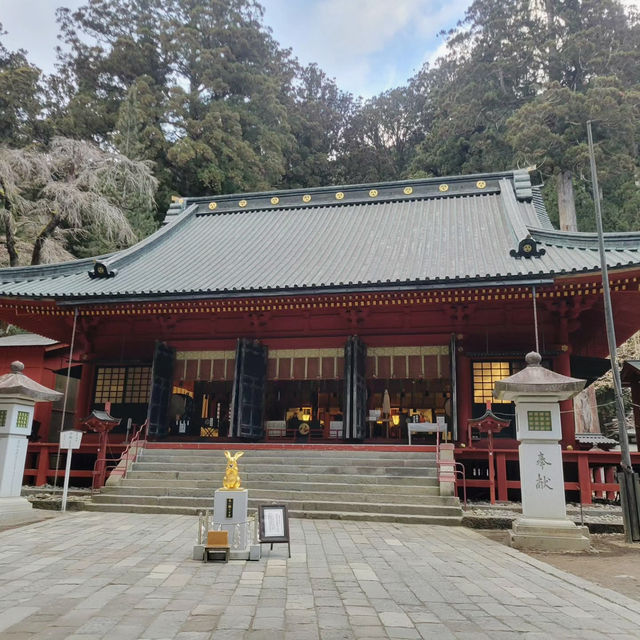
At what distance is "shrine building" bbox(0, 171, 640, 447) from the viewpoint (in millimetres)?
13852

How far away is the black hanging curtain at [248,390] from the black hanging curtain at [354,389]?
8.52 ft

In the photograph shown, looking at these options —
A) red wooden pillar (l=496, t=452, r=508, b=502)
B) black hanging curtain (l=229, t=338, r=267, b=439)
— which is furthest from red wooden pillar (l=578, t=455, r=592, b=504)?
black hanging curtain (l=229, t=338, r=267, b=439)

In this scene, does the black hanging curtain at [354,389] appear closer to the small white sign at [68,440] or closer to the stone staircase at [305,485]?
the stone staircase at [305,485]

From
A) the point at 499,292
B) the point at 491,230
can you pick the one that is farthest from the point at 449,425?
the point at 491,230

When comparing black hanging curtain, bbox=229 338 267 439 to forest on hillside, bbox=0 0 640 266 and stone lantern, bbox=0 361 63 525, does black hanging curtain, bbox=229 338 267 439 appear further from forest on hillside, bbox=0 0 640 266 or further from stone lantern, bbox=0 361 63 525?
forest on hillside, bbox=0 0 640 266

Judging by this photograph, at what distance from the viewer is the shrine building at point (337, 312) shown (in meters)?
13.9

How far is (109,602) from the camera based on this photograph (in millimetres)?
4777

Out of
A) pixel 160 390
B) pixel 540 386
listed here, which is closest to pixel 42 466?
pixel 160 390

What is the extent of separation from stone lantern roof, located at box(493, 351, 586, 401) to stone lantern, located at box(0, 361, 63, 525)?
8.81m

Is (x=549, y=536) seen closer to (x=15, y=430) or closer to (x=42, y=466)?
(x=15, y=430)

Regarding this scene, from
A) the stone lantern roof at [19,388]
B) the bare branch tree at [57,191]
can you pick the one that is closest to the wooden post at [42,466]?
the stone lantern roof at [19,388]

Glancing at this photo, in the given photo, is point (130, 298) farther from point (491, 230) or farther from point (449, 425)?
point (491, 230)

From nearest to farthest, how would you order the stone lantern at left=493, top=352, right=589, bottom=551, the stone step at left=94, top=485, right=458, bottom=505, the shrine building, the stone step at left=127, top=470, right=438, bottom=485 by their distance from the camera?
the stone lantern at left=493, top=352, right=589, bottom=551 < the stone step at left=94, top=485, right=458, bottom=505 < the stone step at left=127, top=470, right=438, bottom=485 < the shrine building

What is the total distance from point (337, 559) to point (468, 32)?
46.2m
